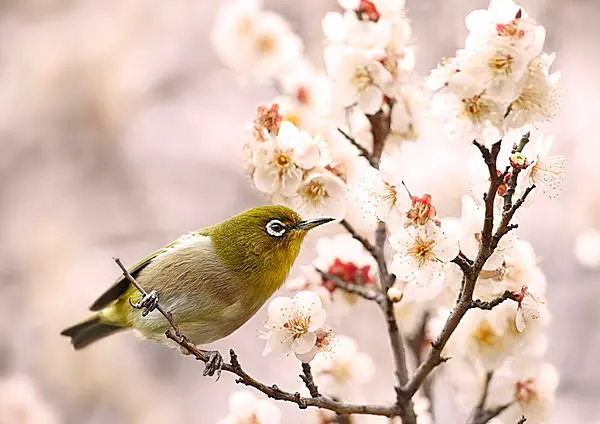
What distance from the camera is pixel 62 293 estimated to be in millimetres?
3098

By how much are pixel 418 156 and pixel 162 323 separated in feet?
4.15

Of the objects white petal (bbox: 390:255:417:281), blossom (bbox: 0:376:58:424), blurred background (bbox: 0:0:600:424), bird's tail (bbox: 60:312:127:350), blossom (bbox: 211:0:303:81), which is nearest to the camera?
white petal (bbox: 390:255:417:281)

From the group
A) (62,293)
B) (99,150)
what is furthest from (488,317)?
(99,150)

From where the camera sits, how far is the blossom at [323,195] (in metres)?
1.33

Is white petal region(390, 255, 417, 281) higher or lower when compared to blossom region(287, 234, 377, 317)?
lower

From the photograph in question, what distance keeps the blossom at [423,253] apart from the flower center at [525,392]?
0.38 meters

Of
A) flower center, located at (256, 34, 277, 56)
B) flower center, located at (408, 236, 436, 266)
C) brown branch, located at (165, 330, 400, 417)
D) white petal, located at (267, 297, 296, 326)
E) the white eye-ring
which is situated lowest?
brown branch, located at (165, 330, 400, 417)

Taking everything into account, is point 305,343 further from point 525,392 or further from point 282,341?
point 525,392

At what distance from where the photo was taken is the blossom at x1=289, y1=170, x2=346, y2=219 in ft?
4.35

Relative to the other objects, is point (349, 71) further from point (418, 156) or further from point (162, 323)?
point (418, 156)

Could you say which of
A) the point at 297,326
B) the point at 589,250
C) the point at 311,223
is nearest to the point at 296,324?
the point at 297,326

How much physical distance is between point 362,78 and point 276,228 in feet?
0.92

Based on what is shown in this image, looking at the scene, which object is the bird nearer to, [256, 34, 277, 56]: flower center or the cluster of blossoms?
the cluster of blossoms

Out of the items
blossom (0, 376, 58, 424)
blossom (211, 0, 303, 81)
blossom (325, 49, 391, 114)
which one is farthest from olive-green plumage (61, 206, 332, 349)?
blossom (0, 376, 58, 424)
